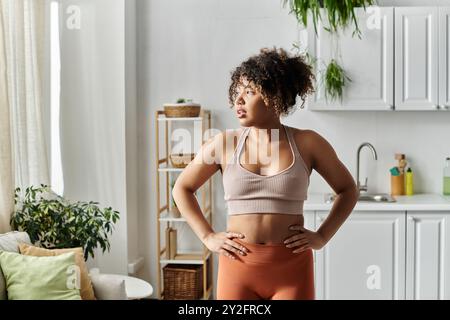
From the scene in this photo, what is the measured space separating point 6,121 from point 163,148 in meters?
1.22

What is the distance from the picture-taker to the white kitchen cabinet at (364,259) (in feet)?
11.2

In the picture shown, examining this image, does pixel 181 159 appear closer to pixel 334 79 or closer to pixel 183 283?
pixel 183 283

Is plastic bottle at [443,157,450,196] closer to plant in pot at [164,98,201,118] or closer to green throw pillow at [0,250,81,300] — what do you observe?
plant in pot at [164,98,201,118]

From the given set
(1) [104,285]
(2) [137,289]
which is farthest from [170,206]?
(1) [104,285]

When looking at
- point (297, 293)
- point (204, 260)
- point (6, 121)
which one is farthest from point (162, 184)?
point (297, 293)

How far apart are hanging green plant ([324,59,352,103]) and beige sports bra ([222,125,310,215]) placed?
6.50 feet

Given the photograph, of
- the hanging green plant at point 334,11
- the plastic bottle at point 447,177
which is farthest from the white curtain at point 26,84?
the plastic bottle at point 447,177

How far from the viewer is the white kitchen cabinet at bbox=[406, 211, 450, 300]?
3402 millimetres

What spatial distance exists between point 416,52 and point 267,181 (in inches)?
90.7

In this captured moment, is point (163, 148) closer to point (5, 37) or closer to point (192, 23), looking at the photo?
point (192, 23)

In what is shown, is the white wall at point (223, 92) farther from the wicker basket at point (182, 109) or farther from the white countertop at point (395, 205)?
the white countertop at point (395, 205)

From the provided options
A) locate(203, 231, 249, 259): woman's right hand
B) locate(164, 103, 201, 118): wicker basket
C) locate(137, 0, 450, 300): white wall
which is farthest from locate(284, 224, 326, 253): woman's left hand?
locate(137, 0, 450, 300): white wall

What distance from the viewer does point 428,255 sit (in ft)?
11.2
